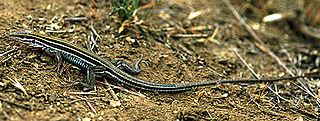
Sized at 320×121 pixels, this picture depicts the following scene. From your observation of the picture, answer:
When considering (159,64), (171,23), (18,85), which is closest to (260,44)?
(171,23)

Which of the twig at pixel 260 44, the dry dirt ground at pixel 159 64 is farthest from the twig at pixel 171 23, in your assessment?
the twig at pixel 260 44

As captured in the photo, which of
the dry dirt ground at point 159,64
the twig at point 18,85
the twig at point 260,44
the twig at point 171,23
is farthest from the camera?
the twig at point 171,23

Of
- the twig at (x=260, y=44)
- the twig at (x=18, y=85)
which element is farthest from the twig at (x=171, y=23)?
the twig at (x=18, y=85)

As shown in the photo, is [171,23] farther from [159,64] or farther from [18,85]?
[18,85]

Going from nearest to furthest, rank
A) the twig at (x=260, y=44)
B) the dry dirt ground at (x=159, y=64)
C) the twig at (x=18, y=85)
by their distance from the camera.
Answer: the twig at (x=18, y=85), the dry dirt ground at (x=159, y=64), the twig at (x=260, y=44)

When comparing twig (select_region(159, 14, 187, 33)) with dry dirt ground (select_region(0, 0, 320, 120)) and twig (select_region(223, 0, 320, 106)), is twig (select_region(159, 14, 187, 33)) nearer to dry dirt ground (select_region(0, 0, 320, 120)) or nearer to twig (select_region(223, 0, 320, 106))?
dry dirt ground (select_region(0, 0, 320, 120))

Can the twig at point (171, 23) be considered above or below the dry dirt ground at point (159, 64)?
above

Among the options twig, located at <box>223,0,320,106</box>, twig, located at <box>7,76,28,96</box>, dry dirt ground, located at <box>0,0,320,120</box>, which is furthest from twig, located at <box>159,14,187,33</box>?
twig, located at <box>7,76,28,96</box>

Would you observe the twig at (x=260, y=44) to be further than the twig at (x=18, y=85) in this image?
Yes

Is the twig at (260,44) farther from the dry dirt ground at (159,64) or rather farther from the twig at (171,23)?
the twig at (171,23)
